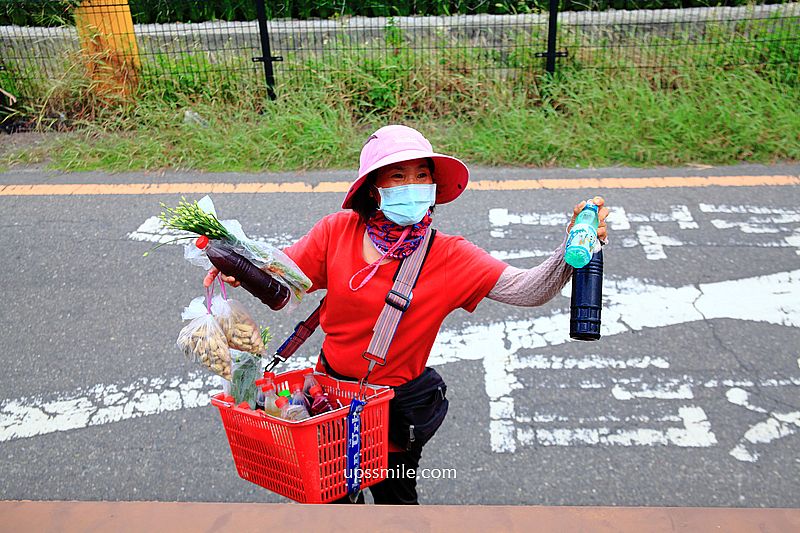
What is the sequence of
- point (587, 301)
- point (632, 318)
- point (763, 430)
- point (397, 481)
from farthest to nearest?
point (632, 318), point (763, 430), point (397, 481), point (587, 301)

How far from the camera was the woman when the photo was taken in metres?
2.58

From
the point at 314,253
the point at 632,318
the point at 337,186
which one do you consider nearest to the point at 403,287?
the point at 314,253

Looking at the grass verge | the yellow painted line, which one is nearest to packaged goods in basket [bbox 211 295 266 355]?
the yellow painted line

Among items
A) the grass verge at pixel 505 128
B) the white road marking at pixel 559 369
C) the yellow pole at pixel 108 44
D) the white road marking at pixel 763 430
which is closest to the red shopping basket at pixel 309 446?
the white road marking at pixel 559 369

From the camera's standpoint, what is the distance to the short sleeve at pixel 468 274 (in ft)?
8.64

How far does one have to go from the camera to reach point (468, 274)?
2.64m

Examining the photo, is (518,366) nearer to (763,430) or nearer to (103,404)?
(763,430)

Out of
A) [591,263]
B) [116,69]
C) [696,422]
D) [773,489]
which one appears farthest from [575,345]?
[116,69]

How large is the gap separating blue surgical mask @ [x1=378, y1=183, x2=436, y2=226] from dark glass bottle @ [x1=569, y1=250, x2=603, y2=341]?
0.56 meters

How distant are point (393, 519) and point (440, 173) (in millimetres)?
1344

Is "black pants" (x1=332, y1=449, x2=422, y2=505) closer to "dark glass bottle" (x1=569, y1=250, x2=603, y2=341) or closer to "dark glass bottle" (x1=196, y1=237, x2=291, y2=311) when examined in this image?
"dark glass bottle" (x1=196, y1=237, x2=291, y2=311)

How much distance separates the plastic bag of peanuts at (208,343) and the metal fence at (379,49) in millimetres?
5724

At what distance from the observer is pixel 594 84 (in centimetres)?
761

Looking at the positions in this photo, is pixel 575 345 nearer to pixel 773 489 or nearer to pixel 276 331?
pixel 773 489
